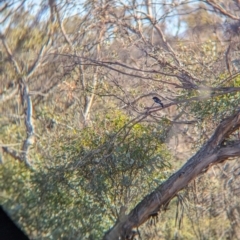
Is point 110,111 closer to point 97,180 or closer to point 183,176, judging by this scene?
point 97,180

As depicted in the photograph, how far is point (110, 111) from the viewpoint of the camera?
750cm

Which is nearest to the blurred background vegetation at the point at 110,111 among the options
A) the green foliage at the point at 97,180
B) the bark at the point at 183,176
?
the green foliage at the point at 97,180

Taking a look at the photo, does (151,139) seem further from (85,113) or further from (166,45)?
(166,45)

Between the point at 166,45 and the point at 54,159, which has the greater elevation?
the point at 166,45

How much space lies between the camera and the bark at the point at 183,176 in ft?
22.2

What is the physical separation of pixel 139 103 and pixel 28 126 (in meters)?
1.59

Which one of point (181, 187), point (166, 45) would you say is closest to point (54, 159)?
point (181, 187)

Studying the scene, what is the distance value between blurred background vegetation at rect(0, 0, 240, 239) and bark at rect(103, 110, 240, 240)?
6.8 inches

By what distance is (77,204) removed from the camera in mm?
7141

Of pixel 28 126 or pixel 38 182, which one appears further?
pixel 28 126

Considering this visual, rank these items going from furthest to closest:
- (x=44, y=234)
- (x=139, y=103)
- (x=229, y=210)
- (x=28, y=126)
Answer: (x=229, y=210), (x=28, y=126), (x=139, y=103), (x=44, y=234)

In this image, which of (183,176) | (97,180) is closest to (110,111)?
(97,180)

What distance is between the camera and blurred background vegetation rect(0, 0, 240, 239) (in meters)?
7.04

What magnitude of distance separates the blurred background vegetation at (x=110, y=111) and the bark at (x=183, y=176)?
6.8 inches
